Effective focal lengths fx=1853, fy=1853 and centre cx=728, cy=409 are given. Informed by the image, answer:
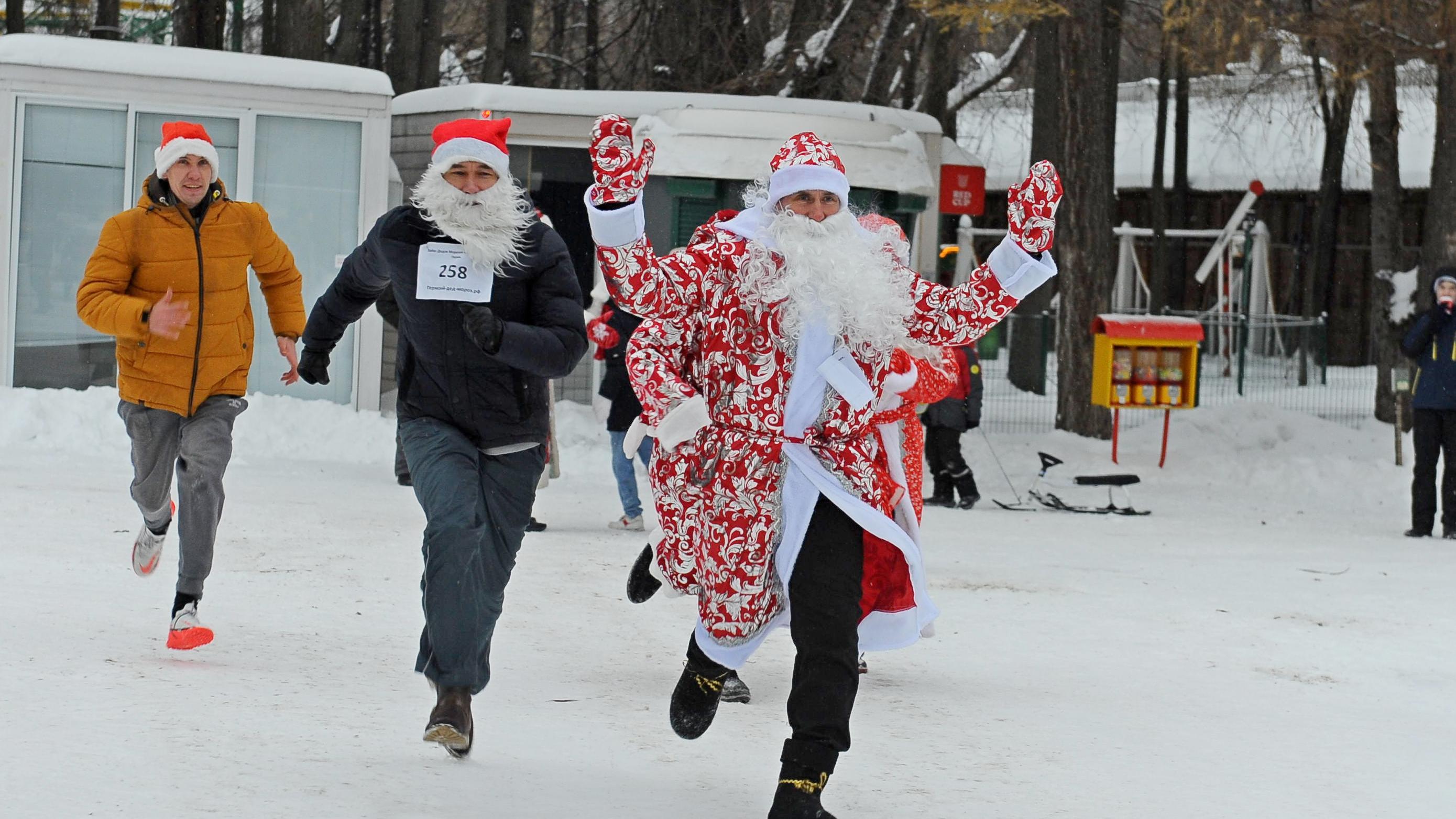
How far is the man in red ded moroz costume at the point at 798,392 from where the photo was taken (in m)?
4.52

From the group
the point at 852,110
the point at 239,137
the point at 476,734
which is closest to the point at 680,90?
the point at 852,110

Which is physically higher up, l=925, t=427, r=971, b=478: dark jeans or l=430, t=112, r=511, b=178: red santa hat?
l=430, t=112, r=511, b=178: red santa hat

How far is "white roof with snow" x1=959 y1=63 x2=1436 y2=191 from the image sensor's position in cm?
2853

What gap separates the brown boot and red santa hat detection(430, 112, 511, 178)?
4.68 feet

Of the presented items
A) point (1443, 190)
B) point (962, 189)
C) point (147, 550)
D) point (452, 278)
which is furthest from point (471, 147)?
point (962, 189)

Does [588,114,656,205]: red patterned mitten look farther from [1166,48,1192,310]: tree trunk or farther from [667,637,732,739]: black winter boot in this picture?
[1166,48,1192,310]: tree trunk

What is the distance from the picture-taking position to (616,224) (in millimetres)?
4465

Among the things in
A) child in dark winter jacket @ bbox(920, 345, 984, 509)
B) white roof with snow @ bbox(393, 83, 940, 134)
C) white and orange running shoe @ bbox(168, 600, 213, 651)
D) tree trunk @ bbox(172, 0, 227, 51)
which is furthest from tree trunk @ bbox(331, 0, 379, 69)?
white and orange running shoe @ bbox(168, 600, 213, 651)

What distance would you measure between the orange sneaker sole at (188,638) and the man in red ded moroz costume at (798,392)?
221cm

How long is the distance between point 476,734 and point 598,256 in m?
1.58

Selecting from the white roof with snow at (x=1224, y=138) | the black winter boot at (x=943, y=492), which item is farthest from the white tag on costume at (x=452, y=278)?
the white roof with snow at (x=1224, y=138)

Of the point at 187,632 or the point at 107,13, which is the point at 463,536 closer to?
the point at 187,632

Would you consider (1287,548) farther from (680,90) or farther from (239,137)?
(680,90)

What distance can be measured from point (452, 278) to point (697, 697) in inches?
51.4
